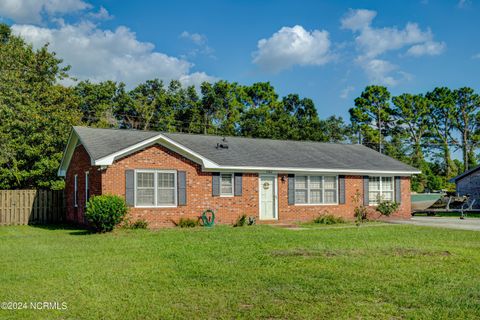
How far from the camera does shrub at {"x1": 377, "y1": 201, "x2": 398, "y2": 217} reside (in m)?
22.5

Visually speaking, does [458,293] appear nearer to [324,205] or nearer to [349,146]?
[324,205]

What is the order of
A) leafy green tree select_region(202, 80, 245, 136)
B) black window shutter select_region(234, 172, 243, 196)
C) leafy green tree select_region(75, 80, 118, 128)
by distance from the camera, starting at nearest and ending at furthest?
black window shutter select_region(234, 172, 243, 196) < leafy green tree select_region(75, 80, 118, 128) < leafy green tree select_region(202, 80, 245, 136)

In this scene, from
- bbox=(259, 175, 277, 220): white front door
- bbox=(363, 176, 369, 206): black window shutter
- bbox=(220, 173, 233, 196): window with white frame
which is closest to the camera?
bbox=(220, 173, 233, 196): window with white frame

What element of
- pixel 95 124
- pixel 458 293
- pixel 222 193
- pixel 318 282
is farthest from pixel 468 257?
pixel 95 124

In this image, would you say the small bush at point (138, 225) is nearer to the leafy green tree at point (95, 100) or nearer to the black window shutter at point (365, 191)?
the black window shutter at point (365, 191)

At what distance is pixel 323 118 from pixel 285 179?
122ft

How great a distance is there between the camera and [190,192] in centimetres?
1897

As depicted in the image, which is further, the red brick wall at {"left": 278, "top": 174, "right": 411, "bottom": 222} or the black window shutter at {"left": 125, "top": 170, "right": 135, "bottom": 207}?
the red brick wall at {"left": 278, "top": 174, "right": 411, "bottom": 222}

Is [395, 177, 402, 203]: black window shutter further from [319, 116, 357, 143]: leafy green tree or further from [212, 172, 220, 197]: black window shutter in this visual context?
[319, 116, 357, 143]: leafy green tree

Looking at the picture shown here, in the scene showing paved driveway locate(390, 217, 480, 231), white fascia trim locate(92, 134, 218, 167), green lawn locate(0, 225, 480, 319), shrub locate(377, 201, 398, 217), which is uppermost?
white fascia trim locate(92, 134, 218, 167)

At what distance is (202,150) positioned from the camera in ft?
68.5

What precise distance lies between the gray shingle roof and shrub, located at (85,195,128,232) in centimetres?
184

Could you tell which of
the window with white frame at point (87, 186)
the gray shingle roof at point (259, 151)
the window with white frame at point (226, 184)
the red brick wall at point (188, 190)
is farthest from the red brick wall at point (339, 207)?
the window with white frame at point (87, 186)

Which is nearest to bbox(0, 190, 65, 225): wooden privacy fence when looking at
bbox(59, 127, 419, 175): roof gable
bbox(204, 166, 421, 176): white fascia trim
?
bbox(59, 127, 419, 175): roof gable
